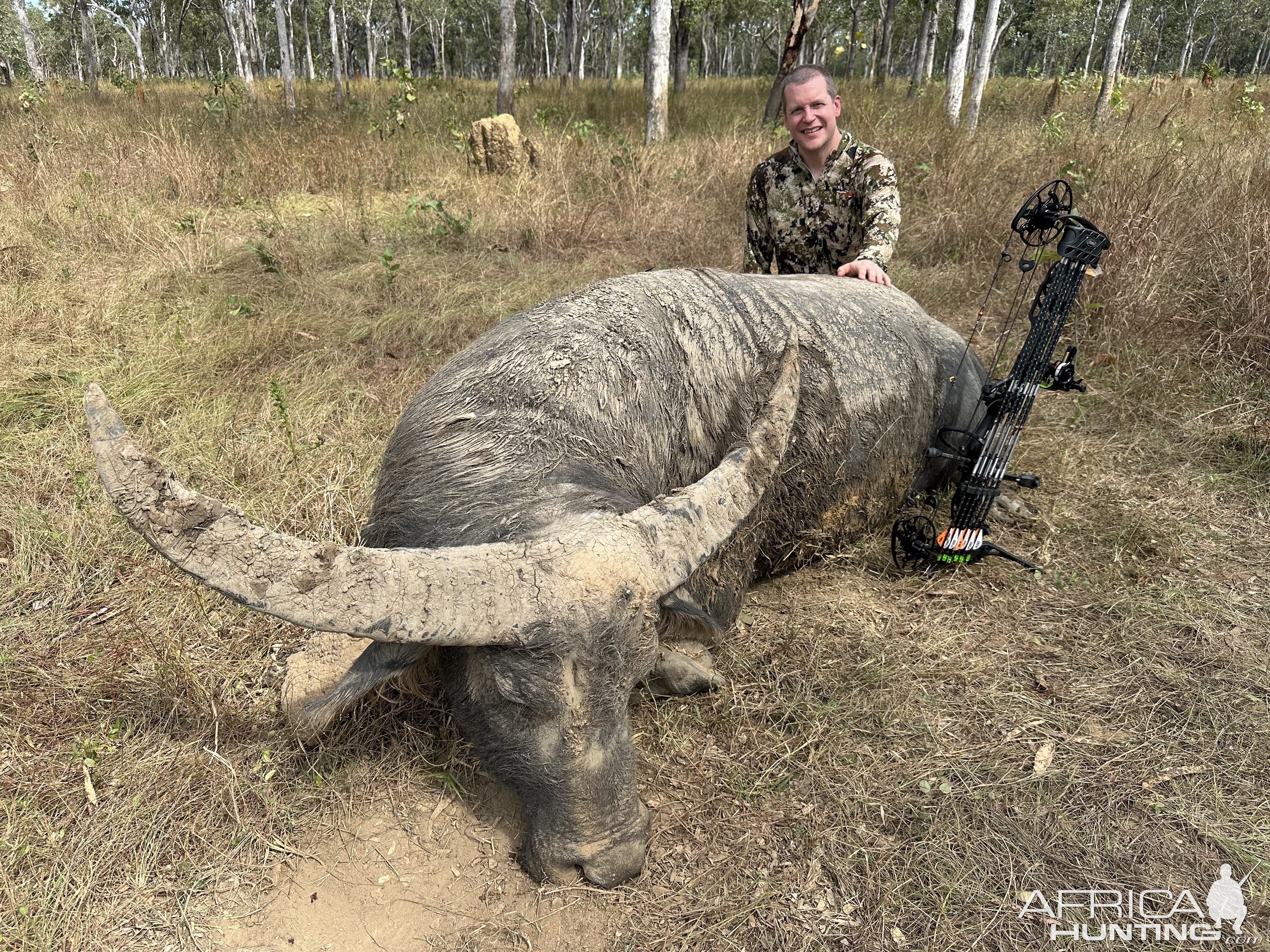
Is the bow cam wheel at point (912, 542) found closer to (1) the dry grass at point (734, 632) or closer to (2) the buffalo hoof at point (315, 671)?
(1) the dry grass at point (734, 632)

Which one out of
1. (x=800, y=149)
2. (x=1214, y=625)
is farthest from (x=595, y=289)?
(x=1214, y=625)

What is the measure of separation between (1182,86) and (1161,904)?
61.7 ft

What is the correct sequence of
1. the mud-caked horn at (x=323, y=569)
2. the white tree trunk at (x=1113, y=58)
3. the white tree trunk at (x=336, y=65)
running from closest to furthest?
1. the mud-caked horn at (x=323, y=569)
2. the white tree trunk at (x=1113, y=58)
3. the white tree trunk at (x=336, y=65)

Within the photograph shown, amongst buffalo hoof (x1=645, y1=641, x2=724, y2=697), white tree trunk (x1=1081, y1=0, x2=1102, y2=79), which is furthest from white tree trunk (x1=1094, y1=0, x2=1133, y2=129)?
white tree trunk (x1=1081, y1=0, x2=1102, y2=79)

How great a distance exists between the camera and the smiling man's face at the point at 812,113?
3838 millimetres

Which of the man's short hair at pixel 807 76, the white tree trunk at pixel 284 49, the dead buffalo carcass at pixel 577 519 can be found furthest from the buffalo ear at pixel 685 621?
the white tree trunk at pixel 284 49

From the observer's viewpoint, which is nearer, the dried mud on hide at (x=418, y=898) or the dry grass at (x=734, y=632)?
the dried mud on hide at (x=418, y=898)

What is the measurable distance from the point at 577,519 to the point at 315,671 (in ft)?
4.41

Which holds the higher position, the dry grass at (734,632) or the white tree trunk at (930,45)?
the white tree trunk at (930,45)

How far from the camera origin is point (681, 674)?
2510 millimetres

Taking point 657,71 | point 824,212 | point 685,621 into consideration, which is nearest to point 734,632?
point 685,621

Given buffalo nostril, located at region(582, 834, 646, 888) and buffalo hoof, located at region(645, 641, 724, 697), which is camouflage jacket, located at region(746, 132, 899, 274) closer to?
buffalo hoof, located at region(645, 641, 724, 697)

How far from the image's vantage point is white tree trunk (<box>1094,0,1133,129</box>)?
10398mm

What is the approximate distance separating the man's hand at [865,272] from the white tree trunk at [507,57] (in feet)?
27.9
